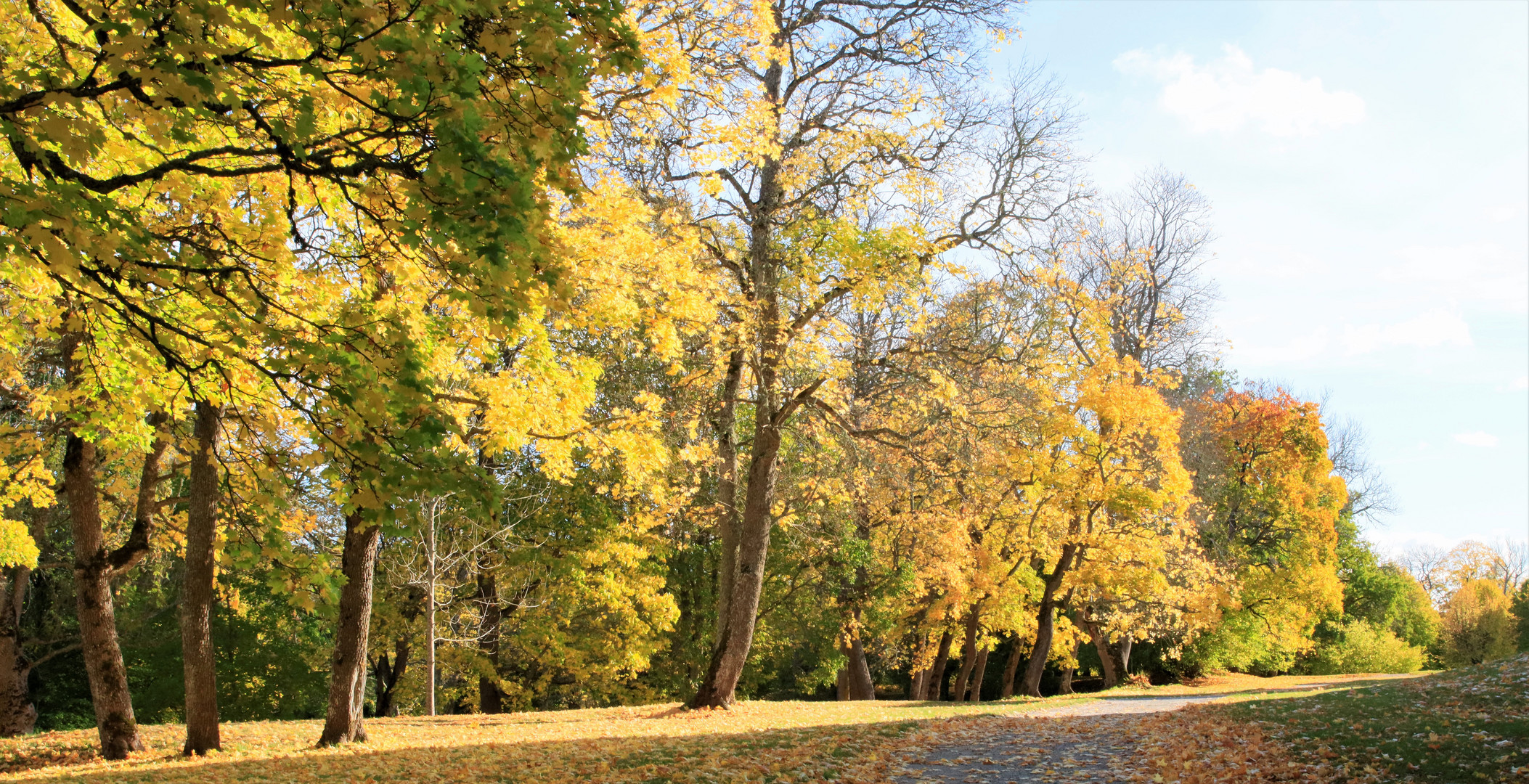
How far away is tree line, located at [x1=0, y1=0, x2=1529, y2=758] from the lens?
405 centimetres

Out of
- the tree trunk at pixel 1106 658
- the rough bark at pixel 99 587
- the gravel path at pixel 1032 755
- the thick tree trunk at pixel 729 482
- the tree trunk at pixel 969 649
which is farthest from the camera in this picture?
the tree trunk at pixel 1106 658

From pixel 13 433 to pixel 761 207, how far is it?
9.17 m

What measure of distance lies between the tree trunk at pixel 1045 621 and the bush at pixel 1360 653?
675 inches

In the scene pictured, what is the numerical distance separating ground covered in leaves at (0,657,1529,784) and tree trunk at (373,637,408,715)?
1106 centimetres

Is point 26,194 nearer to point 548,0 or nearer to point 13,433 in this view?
point 548,0

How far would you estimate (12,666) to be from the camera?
47.3ft

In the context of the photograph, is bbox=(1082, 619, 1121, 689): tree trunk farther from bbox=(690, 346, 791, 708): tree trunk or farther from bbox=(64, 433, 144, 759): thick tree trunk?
bbox=(64, 433, 144, 759): thick tree trunk

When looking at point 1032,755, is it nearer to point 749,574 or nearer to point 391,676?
point 749,574

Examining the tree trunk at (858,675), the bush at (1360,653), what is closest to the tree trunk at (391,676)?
the tree trunk at (858,675)

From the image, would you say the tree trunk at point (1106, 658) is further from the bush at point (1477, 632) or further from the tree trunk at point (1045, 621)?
the bush at point (1477, 632)

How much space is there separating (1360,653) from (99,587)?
1390 inches

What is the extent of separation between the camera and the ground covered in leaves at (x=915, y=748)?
719 cm

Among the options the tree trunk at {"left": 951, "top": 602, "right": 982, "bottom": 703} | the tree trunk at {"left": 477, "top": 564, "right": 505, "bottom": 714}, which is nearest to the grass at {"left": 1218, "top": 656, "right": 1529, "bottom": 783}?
the tree trunk at {"left": 951, "top": 602, "right": 982, "bottom": 703}

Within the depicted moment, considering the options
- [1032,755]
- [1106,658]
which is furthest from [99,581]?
[1106,658]
